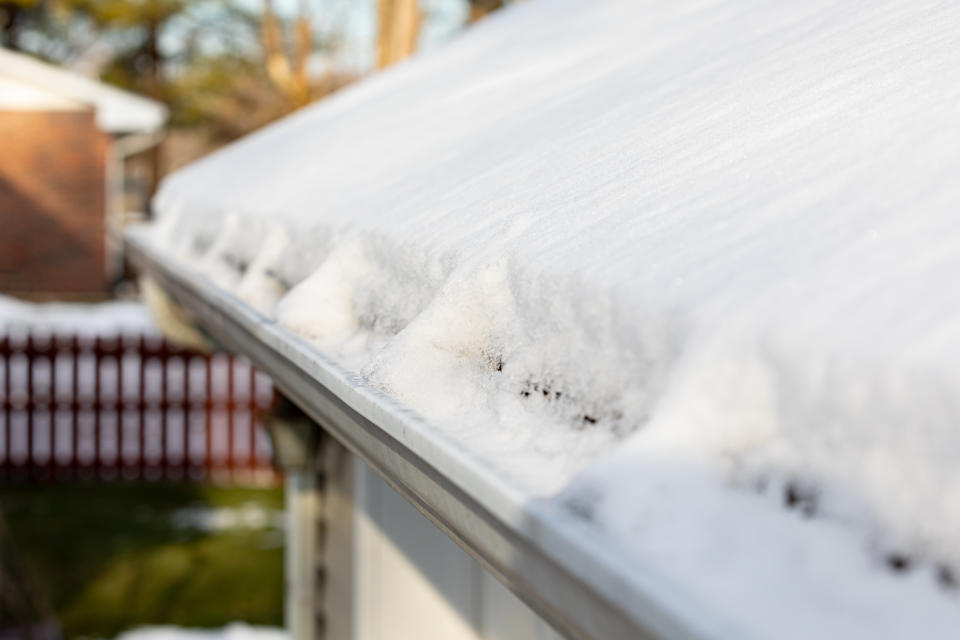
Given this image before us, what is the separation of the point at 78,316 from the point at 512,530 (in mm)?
16623

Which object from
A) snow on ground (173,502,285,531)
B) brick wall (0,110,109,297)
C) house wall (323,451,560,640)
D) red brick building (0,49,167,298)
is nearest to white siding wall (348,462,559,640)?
house wall (323,451,560,640)

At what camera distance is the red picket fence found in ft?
31.0

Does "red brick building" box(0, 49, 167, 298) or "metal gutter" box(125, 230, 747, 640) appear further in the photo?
"red brick building" box(0, 49, 167, 298)

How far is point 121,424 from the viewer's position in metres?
9.70

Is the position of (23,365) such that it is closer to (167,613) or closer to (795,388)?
(167,613)

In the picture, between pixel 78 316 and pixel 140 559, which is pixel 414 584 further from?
pixel 78 316

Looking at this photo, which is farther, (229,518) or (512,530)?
(229,518)

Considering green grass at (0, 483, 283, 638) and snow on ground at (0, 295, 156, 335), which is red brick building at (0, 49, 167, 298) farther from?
green grass at (0, 483, 283, 638)

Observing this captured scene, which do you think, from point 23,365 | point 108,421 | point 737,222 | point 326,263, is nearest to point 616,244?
point 737,222

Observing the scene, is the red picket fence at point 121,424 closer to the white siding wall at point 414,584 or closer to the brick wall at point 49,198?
the white siding wall at point 414,584

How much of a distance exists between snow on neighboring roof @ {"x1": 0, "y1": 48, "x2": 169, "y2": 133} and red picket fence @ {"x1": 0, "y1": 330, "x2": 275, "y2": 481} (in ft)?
23.1

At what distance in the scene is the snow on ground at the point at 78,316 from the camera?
15445 millimetres

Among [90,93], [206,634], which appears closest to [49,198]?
[90,93]

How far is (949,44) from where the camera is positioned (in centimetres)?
140
